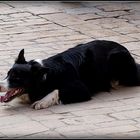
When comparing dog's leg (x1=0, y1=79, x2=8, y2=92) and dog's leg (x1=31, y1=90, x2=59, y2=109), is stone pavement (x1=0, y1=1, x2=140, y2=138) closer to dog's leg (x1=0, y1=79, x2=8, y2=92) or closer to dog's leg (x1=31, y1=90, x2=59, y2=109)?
dog's leg (x1=31, y1=90, x2=59, y2=109)

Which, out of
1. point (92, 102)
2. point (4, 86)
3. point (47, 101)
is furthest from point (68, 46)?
point (4, 86)

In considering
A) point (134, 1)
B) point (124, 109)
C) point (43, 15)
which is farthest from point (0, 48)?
point (134, 1)

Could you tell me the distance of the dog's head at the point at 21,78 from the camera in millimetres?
6703

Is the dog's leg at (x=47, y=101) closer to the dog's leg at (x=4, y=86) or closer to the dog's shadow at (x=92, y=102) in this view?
the dog's shadow at (x=92, y=102)

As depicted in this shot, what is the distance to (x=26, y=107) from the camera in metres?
6.85

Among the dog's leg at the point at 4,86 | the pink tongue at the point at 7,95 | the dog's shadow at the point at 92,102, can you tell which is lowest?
the dog's shadow at the point at 92,102

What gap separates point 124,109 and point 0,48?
9.68ft

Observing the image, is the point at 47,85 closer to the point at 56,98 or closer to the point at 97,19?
the point at 56,98

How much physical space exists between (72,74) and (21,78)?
0.58m

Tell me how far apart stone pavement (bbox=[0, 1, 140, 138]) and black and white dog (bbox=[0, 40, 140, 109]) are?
0.38ft

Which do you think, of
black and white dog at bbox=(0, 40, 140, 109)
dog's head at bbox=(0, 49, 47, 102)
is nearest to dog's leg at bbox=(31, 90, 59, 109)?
black and white dog at bbox=(0, 40, 140, 109)

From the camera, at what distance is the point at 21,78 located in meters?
6.73

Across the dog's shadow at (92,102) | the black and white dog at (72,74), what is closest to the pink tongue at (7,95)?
the black and white dog at (72,74)

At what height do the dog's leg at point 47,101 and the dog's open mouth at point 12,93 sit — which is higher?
the dog's open mouth at point 12,93
